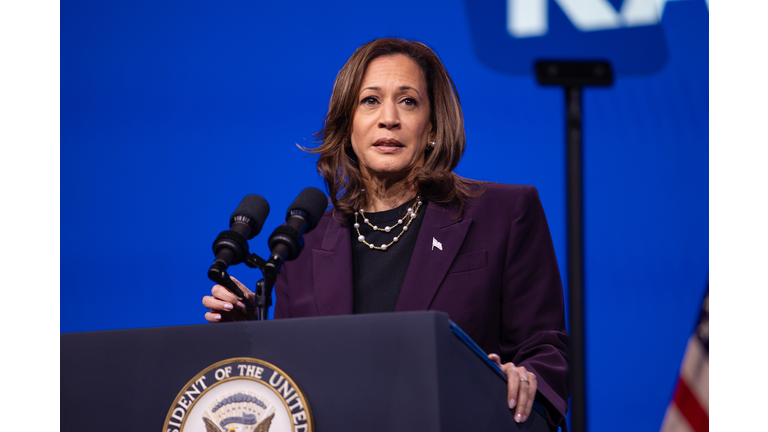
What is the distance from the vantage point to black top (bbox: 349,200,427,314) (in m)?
1.56

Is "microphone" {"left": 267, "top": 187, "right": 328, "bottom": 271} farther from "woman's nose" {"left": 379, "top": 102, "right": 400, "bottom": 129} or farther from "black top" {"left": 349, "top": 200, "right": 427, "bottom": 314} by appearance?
"woman's nose" {"left": 379, "top": 102, "right": 400, "bottom": 129}

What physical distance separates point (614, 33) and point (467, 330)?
1941 mm

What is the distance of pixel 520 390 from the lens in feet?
3.44

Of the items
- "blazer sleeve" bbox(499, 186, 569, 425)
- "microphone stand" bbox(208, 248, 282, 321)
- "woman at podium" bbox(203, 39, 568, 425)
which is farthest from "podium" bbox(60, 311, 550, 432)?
"blazer sleeve" bbox(499, 186, 569, 425)

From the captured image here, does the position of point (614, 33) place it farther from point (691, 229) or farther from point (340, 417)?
point (340, 417)

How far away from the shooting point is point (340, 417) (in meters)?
0.90

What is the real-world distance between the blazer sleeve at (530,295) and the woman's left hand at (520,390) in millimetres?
229

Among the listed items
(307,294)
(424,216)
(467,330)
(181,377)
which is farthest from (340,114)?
(181,377)

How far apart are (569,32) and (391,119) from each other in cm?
155

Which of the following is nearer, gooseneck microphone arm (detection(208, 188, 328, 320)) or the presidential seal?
the presidential seal

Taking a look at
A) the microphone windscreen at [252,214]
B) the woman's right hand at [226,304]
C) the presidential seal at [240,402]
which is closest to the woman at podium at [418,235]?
the woman's right hand at [226,304]

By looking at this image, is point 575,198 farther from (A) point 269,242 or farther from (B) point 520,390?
(A) point 269,242

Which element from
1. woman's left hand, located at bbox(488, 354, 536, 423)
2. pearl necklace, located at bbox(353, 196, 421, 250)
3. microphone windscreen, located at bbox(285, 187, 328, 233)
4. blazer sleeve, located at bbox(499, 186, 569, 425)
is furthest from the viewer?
pearl necklace, located at bbox(353, 196, 421, 250)

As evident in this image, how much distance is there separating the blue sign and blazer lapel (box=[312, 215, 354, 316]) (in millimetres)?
1563
